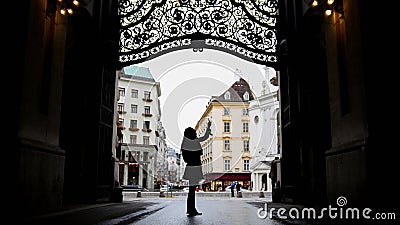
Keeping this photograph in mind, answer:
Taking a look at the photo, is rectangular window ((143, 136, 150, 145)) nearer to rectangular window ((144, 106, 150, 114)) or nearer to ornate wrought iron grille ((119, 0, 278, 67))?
rectangular window ((144, 106, 150, 114))

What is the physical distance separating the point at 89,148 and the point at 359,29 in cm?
681

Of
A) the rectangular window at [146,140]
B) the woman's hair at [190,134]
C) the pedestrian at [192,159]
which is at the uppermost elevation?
the rectangular window at [146,140]

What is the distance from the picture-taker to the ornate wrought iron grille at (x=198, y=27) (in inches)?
402

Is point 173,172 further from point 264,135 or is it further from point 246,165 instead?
point 264,135

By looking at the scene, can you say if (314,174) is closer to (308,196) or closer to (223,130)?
(308,196)

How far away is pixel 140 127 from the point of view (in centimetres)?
4278

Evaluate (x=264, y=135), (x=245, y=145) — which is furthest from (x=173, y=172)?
(x=264, y=135)

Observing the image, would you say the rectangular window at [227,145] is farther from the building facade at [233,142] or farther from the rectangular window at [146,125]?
the rectangular window at [146,125]

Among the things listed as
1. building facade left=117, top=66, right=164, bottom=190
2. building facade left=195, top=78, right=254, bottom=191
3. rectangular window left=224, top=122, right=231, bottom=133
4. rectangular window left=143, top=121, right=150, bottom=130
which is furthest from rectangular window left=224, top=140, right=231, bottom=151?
rectangular window left=143, top=121, right=150, bottom=130

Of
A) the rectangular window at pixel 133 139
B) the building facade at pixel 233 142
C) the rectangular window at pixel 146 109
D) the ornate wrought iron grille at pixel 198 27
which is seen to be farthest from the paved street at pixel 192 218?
the rectangular window at pixel 146 109

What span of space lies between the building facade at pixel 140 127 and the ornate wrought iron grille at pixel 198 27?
3009 centimetres

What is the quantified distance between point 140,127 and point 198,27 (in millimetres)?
33231

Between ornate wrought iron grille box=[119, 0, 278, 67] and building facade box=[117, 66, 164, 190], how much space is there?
3009 centimetres

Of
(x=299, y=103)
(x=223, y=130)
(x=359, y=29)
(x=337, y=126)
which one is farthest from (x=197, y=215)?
(x=223, y=130)
